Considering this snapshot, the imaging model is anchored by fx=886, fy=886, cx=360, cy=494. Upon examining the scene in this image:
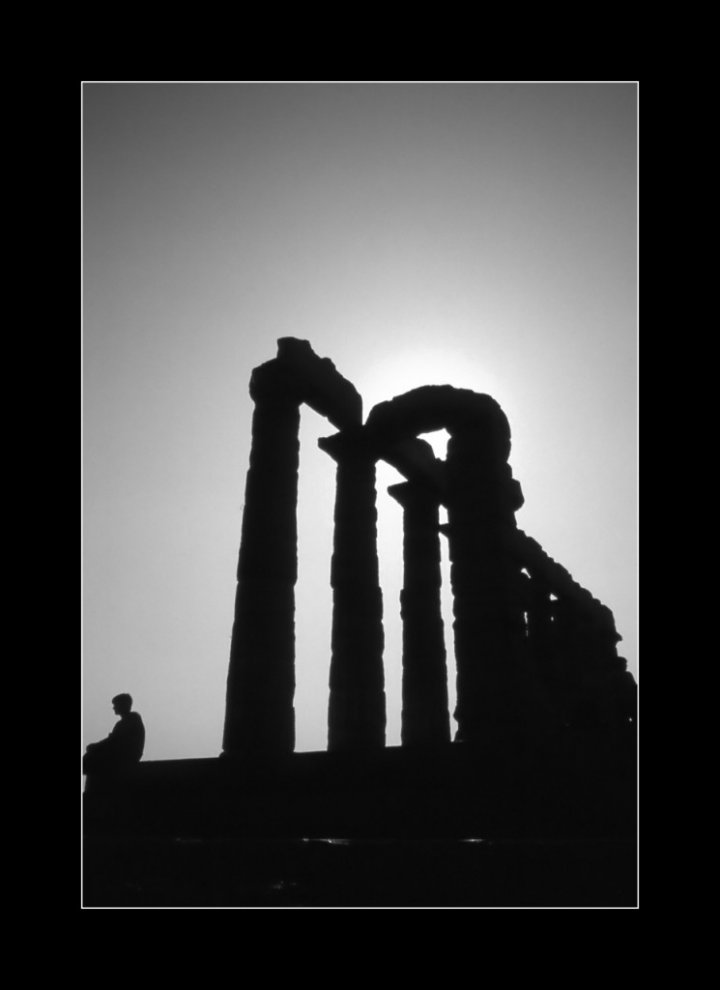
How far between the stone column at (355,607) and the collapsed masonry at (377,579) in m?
0.03

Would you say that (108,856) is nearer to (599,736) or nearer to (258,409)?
(599,736)

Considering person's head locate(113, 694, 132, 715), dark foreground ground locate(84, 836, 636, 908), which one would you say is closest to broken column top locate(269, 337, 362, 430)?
person's head locate(113, 694, 132, 715)

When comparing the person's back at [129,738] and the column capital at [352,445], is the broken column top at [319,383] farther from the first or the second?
the person's back at [129,738]

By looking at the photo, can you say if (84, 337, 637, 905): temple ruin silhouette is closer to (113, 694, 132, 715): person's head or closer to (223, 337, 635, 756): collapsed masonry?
(223, 337, 635, 756): collapsed masonry

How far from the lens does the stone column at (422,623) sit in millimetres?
23078

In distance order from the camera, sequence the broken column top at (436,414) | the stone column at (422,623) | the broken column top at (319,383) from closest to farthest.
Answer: the broken column top at (319,383) < the broken column top at (436,414) < the stone column at (422,623)

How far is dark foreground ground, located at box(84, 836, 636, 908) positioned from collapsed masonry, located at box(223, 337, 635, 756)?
4.86 meters

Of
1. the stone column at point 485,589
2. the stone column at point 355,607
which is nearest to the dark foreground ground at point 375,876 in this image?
the stone column at point 485,589

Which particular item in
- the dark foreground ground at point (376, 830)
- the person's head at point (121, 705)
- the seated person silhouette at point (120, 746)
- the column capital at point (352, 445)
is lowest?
the dark foreground ground at point (376, 830)

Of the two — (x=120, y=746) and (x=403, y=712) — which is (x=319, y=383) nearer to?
(x=120, y=746)

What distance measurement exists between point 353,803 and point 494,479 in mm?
7859

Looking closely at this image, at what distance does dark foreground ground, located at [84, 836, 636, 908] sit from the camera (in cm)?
891

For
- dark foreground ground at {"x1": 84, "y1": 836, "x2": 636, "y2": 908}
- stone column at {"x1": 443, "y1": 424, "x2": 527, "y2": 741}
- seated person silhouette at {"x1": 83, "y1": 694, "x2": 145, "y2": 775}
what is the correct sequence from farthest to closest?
stone column at {"x1": 443, "y1": 424, "x2": 527, "y2": 741}
seated person silhouette at {"x1": 83, "y1": 694, "x2": 145, "y2": 775}
dark foreground ground at {"x1": 84, "y1": 836, "x2": 636, "y2": 908}

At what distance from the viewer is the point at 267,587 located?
709 inches
